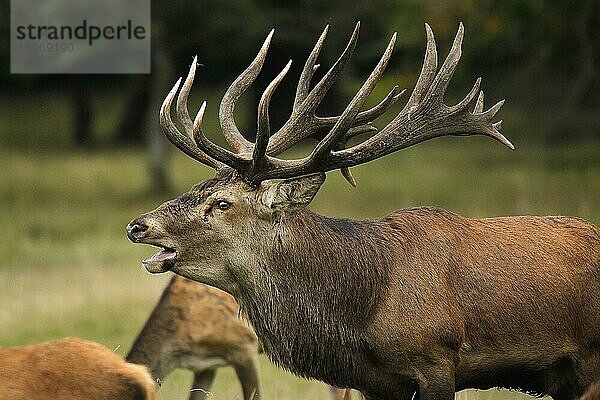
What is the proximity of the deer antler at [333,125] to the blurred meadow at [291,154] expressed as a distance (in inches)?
86.6

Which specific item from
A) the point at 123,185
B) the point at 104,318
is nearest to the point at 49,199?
the point at 123,185

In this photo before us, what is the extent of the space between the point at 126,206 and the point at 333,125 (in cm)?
1624

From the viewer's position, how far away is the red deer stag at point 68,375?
5.85 meters

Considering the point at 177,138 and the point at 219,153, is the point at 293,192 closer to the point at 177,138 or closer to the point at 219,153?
the point at 219,153

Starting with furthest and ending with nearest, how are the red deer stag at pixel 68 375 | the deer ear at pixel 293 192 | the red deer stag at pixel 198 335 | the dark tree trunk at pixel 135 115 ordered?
the dark tree trunk at pixel 135 115 < the red deer stag at pixel 198 335 < the deer ear at pixel 293 192 < the red deer stag at pixel 68 375

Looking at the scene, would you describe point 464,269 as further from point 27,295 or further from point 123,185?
point 123,185

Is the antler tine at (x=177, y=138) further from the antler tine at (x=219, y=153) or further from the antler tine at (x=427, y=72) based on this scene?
the antler tine at (x=427, y=72)

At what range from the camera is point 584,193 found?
21.5m

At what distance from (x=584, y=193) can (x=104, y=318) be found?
33.9 ft

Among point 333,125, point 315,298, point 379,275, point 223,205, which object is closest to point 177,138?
point 223,205

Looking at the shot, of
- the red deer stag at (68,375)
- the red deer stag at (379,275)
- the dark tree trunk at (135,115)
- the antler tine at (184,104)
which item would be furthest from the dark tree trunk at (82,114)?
the red deer stag at (379,275)

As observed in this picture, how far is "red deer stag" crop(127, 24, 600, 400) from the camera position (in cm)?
598

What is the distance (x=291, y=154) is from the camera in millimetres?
27469

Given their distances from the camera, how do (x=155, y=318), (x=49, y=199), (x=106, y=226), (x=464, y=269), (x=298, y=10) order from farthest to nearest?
(x=298, y=10) → (x=49, y=199) → (x=106, y=226) → (x=155, y=318) → (x=464, y=269)
